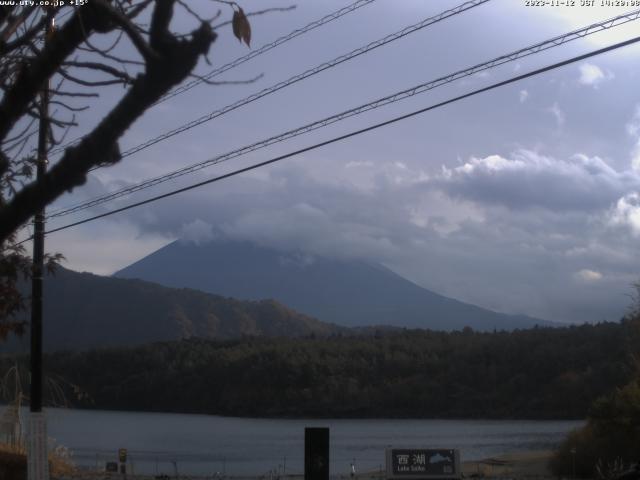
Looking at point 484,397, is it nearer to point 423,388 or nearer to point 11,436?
point 423,388

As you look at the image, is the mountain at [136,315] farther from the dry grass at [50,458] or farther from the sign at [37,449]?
the sign at [37,449]

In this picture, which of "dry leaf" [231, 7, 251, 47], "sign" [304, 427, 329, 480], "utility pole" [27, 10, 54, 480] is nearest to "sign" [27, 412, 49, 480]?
"utility pole" [27, 10, 54, 480]

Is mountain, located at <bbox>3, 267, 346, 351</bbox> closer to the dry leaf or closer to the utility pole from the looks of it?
the utility pole

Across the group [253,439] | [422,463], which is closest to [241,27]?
[422,463]

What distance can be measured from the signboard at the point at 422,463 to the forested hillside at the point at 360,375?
4667cm

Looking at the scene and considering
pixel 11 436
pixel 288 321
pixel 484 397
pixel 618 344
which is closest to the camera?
pixel 11 436

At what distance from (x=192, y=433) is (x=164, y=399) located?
75.7ft

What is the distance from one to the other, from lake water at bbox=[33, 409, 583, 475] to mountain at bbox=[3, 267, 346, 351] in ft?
114

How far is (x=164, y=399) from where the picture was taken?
8894 centimetres

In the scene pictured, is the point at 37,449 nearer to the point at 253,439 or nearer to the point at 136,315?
the point at 253,439

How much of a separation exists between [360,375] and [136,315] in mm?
53761

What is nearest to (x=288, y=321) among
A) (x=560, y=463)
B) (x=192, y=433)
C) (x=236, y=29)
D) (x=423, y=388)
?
(x=423, y=388)

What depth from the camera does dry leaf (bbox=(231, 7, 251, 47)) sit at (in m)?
6.02

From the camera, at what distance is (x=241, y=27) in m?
6.02
